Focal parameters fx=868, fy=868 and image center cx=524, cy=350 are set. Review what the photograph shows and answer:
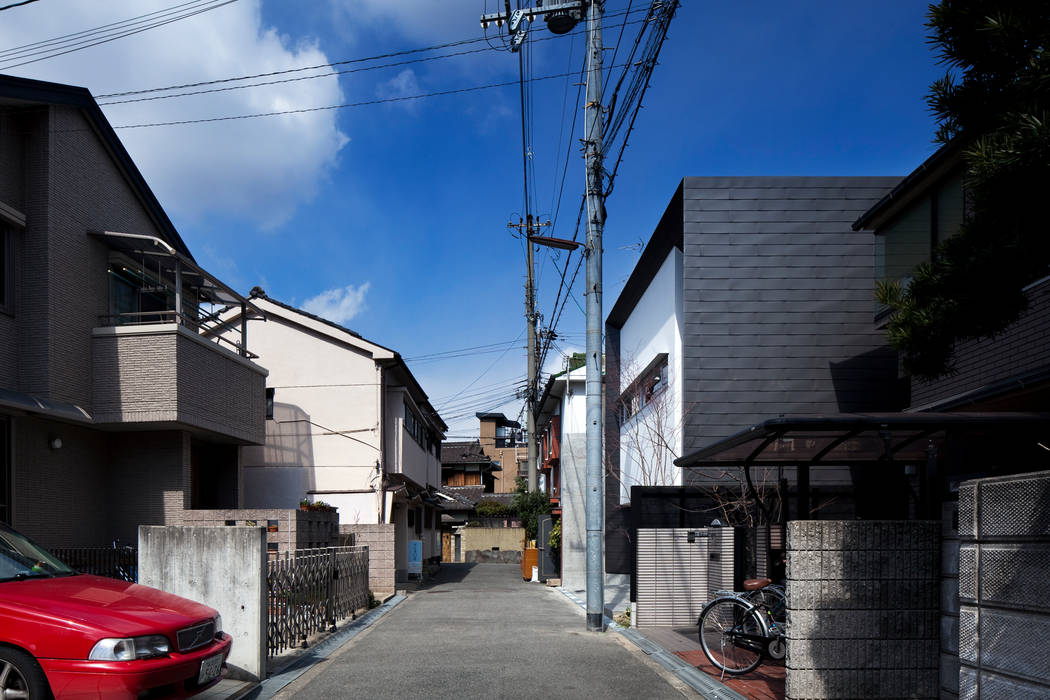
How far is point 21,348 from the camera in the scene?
1266 centimetres

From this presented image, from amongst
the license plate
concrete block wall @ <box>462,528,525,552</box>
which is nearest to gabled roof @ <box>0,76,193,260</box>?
the license plate

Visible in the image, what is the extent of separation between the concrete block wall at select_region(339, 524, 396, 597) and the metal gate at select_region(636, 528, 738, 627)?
8.05 m

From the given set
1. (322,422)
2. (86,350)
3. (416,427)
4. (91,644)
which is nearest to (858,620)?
(91,644)

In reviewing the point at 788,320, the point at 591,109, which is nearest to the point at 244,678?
the point at 591,109

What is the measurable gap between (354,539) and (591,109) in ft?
33.9

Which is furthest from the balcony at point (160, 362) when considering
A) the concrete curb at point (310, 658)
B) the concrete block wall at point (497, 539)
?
the concrete block wall at point (497, 539)

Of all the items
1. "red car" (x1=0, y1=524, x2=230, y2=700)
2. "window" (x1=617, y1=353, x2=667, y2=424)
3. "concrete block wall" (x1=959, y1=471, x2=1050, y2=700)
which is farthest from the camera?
"window" (x1=617, y1=353, x2=667, y2=424)

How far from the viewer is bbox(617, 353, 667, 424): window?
19.2 metres

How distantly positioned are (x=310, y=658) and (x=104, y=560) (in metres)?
5.13

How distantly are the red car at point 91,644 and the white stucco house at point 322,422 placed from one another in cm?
1550

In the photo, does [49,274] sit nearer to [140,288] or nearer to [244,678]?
[140,288]

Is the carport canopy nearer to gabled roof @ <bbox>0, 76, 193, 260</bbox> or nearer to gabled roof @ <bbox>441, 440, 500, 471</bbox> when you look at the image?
gabled roof @ <bbox>0, 76, 193, 260</bbox>

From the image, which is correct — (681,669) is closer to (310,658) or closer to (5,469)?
(310,658)

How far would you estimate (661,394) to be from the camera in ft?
61.9
